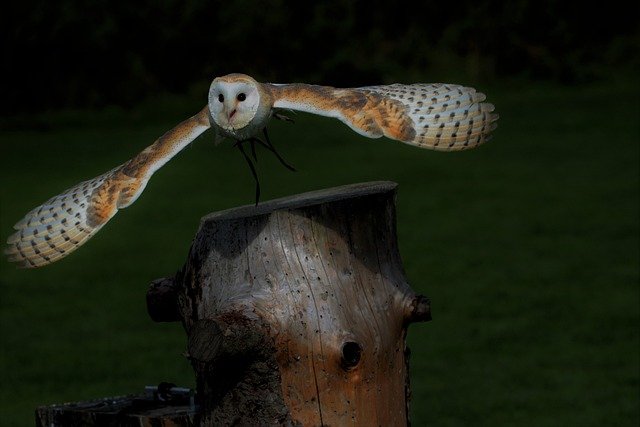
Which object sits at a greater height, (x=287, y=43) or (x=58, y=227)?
(x=287, y=43)

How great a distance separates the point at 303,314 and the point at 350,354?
0.46 ft

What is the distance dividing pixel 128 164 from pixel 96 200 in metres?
0.11

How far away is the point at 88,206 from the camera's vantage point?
3848 mm

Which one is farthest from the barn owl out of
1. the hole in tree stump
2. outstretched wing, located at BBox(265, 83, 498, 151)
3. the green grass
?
the green grass

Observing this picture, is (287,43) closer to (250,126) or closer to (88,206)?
(88,206)

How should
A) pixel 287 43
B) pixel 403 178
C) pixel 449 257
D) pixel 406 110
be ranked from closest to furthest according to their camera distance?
pixel 406 110, pixel 449 257, pixel 403 178, pixel 287 43

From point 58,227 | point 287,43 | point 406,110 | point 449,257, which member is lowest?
point 449,257

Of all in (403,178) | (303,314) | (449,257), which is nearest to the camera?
(303,314)

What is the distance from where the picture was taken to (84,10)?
1395 centimetres

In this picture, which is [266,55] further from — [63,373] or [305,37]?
[63,373]

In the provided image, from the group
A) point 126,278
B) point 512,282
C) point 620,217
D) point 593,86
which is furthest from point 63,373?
point 593,86

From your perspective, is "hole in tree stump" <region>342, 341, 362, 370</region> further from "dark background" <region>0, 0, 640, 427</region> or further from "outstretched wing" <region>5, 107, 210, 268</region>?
"dark background" <region>0, 0, 640, 427</region>

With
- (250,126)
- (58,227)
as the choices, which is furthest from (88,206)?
(250,126)

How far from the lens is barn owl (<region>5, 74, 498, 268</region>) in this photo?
3.64m
